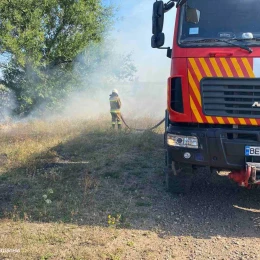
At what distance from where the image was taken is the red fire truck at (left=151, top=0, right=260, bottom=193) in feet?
12.3

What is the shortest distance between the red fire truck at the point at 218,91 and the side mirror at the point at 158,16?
0.40 metres

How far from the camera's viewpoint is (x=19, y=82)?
583 inches

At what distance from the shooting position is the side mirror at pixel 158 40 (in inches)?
181

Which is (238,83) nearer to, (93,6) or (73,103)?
(93,6)

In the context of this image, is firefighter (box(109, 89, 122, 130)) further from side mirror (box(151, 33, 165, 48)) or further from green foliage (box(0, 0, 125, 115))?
side mirror (box(151, 33, 165, 48))

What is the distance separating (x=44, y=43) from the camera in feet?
48.1

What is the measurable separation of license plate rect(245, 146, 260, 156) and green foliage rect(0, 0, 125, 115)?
38.3ft

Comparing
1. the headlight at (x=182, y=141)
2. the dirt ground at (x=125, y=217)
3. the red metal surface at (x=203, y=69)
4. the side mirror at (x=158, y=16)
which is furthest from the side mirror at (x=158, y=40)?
the dirt ground at (x=125, y=217)

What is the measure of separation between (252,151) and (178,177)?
4.26 ft

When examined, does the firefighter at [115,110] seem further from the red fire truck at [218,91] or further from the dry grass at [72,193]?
the red fire truck at [218,91]

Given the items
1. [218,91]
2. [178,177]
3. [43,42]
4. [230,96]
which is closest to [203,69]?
[218,91]

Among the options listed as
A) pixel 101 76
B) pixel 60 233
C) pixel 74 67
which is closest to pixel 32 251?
pixel 60 233

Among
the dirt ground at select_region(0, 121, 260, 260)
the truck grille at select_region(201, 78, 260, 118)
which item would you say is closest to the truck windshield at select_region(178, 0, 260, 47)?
the truck grille at select_region(201, 78, 260, 118)

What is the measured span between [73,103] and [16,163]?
35.7ft
